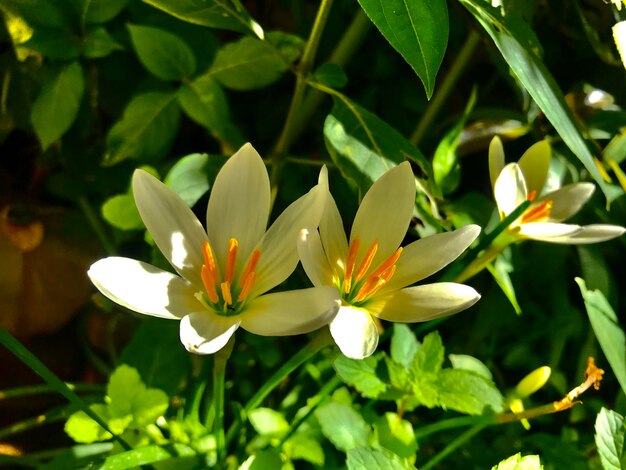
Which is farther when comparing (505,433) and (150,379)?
(505,433)

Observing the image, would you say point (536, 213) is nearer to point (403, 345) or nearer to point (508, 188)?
point (508, 188)

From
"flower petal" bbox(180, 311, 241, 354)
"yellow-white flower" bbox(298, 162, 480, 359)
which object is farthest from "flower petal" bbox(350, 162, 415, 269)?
"flower petal" bbox(180, 311, 241, 354)

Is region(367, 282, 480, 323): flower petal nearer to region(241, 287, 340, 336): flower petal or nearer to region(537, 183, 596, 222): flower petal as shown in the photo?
region(241, 287, 340, 336): flower petal

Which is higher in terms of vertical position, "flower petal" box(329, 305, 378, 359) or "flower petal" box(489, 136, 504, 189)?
"flower petal" box(489, 136, 504, 189)

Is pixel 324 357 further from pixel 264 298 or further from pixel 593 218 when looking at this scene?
pixel 593 218

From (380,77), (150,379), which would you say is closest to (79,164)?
(150,379)

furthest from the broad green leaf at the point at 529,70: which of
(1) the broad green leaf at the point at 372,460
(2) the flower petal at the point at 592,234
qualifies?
(1) the broad green leaf at the point at 372,460
